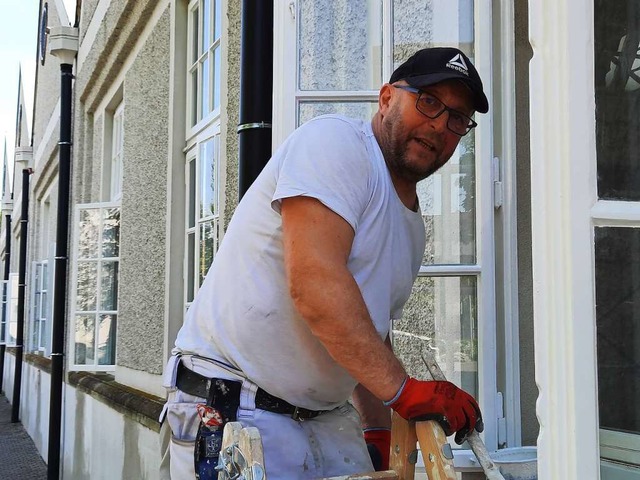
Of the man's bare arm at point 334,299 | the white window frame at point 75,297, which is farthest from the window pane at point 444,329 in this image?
the white window frame at point 75,297

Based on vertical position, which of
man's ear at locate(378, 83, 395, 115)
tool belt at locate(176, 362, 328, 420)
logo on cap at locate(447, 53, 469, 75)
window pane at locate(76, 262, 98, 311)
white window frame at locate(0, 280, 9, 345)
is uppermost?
logo on cap at locate(447, 53, 469, 75)

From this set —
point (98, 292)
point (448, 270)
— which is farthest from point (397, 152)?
point (98, 292)

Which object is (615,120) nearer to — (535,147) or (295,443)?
(535,147)

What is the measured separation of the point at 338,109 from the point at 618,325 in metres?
1.79

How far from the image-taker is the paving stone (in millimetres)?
9547

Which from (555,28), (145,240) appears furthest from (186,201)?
(555,28)

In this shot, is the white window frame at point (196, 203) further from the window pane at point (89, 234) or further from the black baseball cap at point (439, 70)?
the black baseball cap at point (439, 70)

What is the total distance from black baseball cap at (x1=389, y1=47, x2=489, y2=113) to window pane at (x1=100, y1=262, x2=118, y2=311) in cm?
641

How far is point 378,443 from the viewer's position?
2414 mm

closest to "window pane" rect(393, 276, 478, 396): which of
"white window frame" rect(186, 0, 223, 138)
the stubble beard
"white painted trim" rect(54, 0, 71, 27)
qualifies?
the stubble beard

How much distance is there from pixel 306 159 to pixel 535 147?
0.63 metres

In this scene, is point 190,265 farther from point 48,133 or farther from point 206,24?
point 48,133

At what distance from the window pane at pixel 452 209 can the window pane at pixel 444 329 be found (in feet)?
0.31

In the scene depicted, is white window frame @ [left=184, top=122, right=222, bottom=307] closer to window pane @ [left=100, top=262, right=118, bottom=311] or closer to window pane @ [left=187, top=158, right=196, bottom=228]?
window pane @ [left=187, top=158, right=196, bottom=228]
